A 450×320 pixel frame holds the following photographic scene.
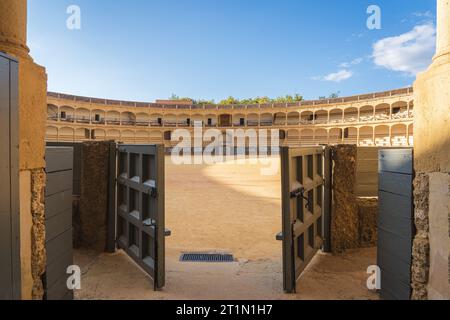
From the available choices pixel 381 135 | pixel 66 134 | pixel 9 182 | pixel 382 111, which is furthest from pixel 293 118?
pixel 9 182

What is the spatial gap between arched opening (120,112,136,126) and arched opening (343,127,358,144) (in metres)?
35.2

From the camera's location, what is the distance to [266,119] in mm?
50219

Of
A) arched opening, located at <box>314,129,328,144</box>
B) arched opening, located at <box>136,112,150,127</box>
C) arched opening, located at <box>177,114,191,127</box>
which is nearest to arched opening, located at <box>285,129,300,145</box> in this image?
arched opening, located at <box>314,129,328,144</box>

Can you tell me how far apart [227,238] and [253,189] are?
6646mm

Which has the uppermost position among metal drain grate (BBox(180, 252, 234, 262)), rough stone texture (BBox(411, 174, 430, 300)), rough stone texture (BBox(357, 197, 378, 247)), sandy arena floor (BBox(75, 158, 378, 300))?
rough stone texture (BBox(411, 174, 430, 300))

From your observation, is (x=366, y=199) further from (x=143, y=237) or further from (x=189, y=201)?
(x=189, y=201)

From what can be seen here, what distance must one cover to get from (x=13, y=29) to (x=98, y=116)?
4790 centimetres

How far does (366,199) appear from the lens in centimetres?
529

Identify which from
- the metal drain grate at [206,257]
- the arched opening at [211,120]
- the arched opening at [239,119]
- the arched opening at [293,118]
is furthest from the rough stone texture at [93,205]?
the arched opening at [239,119]

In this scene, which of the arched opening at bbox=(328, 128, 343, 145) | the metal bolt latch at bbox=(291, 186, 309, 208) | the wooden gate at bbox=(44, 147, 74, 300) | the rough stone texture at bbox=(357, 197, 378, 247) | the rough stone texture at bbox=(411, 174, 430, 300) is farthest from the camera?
the arched opening at bbox=(328, 128, 343, 145)

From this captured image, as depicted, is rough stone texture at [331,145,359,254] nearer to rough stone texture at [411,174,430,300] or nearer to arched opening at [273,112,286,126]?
rough stone texture at [411,174,430,300]

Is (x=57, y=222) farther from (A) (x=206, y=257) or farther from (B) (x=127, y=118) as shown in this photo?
(B) (x=127, y=118)

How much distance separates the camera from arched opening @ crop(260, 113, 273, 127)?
49534 mm
